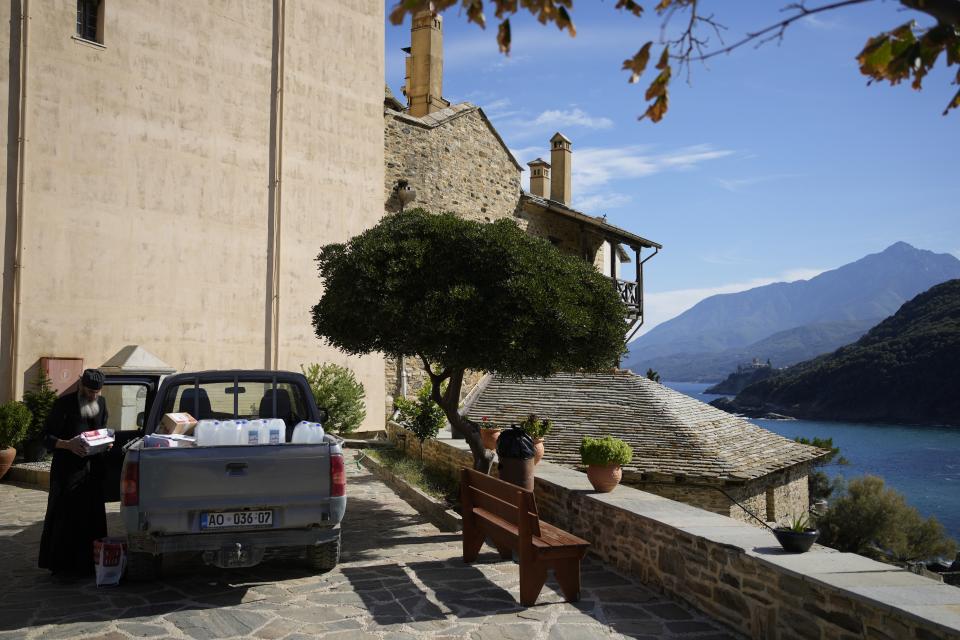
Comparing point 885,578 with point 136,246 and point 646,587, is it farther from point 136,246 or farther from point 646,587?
point 136,246

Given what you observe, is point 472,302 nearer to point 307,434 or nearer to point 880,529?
point 307,434

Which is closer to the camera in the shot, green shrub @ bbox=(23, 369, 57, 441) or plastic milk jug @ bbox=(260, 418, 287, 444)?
plastic milk jug @ bbox=(260, 418, 287, 444)

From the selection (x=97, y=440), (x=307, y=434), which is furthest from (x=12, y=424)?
(x=307, y=434)

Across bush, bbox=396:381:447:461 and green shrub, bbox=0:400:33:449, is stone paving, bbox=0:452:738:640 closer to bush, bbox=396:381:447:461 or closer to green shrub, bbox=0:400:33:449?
bush, bbox=396:381:447:461

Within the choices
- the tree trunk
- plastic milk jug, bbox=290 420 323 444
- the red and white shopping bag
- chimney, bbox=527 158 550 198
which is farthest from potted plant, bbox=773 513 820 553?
chimney, bbox=527 158 550 198

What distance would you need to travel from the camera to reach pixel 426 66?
82.0 ft

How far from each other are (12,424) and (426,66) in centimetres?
1716

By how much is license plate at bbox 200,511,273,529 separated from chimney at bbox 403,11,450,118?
20785 millimetres

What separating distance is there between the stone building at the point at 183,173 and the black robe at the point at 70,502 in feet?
28.9

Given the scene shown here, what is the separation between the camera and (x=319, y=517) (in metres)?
5.73

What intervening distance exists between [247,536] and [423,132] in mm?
17437

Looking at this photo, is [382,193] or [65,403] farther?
[382,193]

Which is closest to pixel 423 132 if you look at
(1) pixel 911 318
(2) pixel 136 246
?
(2) pixel 136 246

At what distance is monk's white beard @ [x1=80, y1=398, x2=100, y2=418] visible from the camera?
645cm
